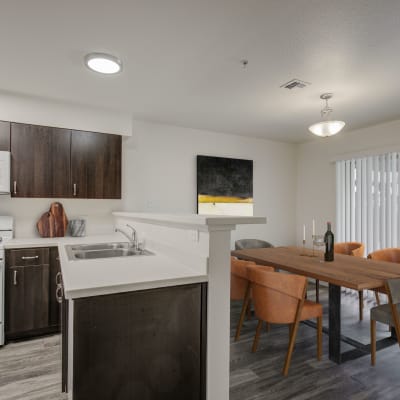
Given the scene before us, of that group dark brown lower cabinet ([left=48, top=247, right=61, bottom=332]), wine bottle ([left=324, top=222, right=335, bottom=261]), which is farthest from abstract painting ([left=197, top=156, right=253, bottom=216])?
dark brown lower cabinet ([left=48, top=247, right=61, bottom=332])

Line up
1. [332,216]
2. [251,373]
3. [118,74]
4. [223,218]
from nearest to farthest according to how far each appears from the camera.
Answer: [223,218] → [251,373] → [118,74] → [332,216]

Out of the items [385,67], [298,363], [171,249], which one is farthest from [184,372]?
[385,67]

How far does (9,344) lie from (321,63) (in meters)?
3.70

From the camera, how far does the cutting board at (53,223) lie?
3.28 metres

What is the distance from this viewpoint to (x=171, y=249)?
1.98 m

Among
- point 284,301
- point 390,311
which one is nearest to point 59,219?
Result: point 284,301

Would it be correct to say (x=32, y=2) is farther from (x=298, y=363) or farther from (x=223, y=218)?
(x=298, y=363)

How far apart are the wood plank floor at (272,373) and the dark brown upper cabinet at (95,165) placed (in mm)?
1601

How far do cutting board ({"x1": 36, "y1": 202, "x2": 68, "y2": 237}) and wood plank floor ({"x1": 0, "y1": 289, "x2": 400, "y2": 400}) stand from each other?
1.12 m

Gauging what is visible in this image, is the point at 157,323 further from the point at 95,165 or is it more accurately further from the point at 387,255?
the point at 387,255

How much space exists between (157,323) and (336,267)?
5.52 ft

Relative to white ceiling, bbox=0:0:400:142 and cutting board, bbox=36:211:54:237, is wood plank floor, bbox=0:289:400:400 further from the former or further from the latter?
white ceiling, bbox=0:0:400:142

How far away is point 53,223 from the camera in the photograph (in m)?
3.30

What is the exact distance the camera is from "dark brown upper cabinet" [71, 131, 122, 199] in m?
3.28
